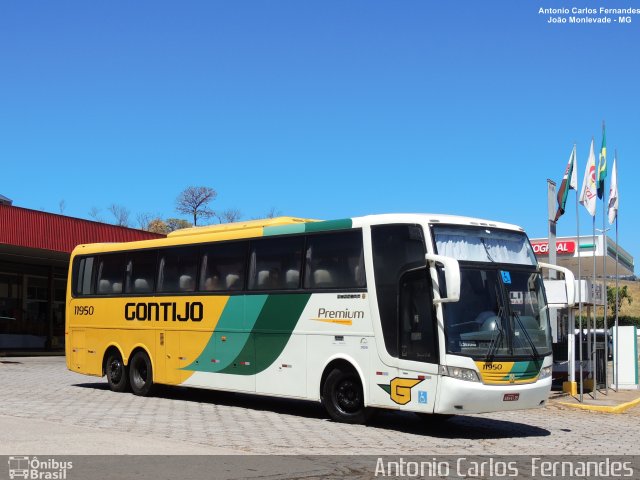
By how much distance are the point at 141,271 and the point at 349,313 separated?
6316mm

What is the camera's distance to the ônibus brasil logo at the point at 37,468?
316 inches

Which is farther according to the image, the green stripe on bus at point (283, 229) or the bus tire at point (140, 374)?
the bus tire at point (140, 374)

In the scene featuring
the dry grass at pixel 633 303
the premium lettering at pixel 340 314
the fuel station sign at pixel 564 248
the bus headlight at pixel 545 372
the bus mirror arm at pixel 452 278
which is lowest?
the dry grass at pixel 633 303

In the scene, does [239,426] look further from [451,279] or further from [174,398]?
[174,398]

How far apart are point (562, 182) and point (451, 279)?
1113cm

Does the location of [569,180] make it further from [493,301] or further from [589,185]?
[493,301]

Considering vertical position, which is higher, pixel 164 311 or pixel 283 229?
pixel 283 229

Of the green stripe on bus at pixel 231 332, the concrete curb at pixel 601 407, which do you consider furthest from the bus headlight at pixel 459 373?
the concrete curb at pixel 601 407

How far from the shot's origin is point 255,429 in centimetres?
1256

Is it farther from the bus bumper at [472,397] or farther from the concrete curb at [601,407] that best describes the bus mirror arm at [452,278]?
the concrete curb at [601,407]

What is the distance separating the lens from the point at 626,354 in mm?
22562

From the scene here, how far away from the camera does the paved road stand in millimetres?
10375

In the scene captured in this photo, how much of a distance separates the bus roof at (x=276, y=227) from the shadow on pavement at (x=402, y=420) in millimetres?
3091

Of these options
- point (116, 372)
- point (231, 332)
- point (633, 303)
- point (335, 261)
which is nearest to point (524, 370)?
point (335, 261)
